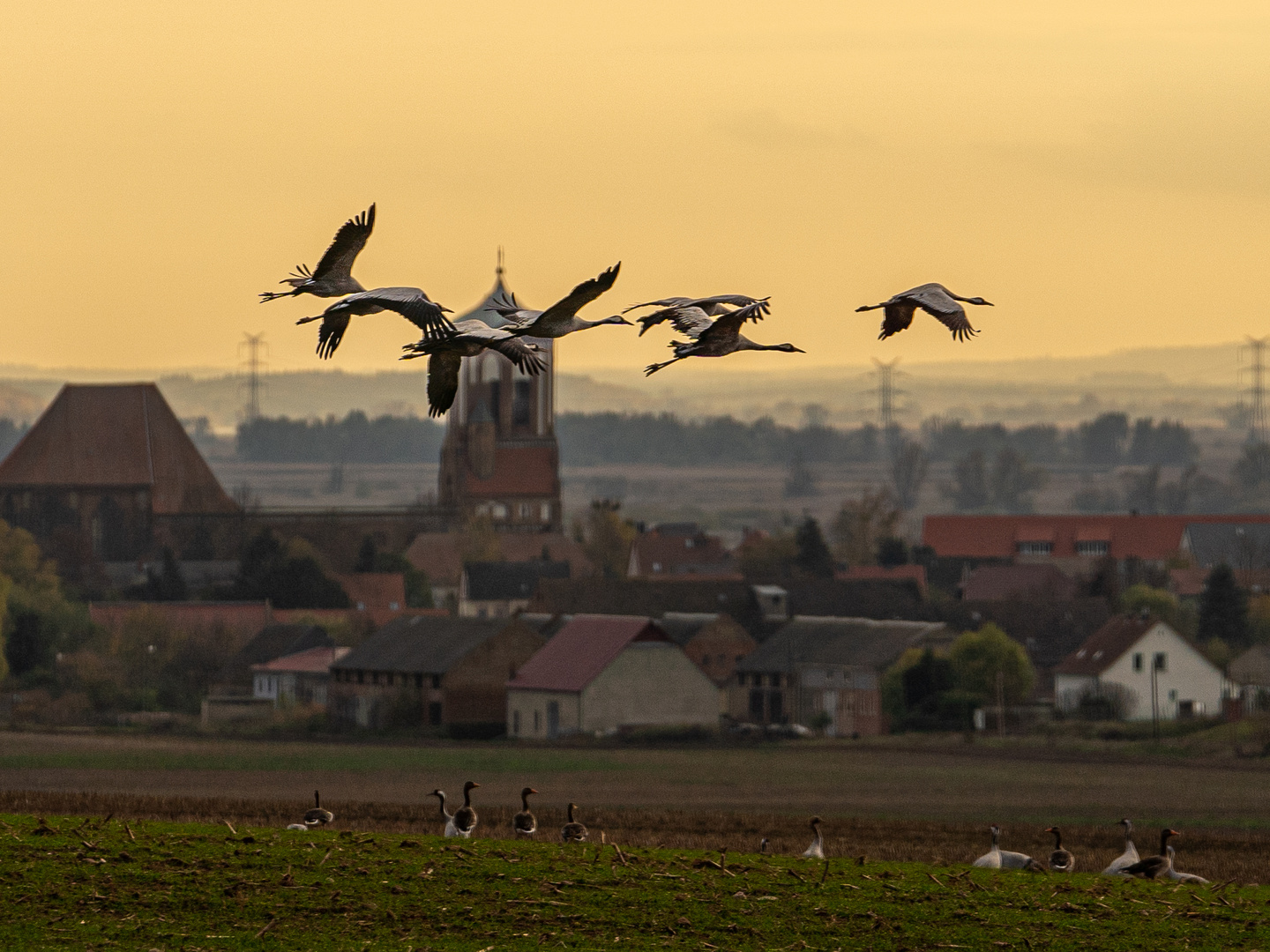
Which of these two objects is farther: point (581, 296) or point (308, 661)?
point (308, 661)

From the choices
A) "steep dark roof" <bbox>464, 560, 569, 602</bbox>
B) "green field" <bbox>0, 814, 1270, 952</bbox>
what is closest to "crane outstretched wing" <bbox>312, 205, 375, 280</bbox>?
"green field" <bbox>0, 814, 1270, 952</bbox>

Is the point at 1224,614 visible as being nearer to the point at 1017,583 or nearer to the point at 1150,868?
the point at 1017,583

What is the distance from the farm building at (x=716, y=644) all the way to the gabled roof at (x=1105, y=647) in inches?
673

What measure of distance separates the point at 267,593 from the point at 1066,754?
2937 inches

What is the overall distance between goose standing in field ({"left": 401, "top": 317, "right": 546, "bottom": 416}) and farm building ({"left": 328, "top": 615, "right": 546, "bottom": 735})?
86.6 metres

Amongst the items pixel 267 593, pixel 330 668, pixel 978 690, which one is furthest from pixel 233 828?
pixel 267 593

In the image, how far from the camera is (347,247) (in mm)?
20422

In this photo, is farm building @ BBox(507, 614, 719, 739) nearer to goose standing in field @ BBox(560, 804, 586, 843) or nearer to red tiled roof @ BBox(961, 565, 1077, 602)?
red tiled roof @ BBox(961, 565, 1077, 602)

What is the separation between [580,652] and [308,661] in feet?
71.8

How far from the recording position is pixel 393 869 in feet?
103

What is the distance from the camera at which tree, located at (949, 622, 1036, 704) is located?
339 ft

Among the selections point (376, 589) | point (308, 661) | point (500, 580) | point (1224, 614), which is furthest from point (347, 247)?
point (500, 580)

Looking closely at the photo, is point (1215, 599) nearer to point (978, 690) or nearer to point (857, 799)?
point (978, 690)

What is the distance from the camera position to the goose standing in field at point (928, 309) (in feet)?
65.5
